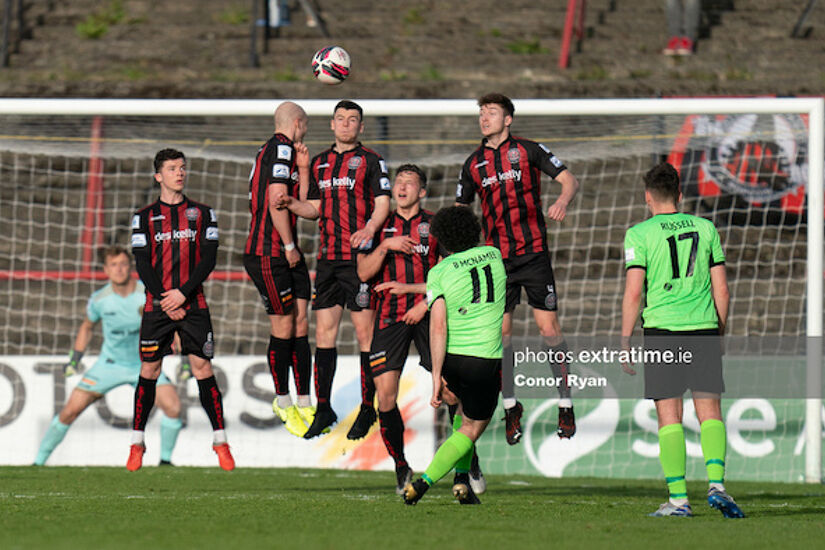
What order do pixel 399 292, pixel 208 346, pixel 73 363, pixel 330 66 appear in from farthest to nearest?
1. pixel 73 363
2. pixel 330 66
3. pixel 208 346
4. pixel 399 292

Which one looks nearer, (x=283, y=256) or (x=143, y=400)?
(x=283, y=256)

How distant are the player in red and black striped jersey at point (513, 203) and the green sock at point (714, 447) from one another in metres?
1.55

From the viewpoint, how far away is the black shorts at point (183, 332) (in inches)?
326

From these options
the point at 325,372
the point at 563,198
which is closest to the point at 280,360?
the point at 325,372

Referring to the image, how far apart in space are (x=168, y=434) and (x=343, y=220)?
4.24 m

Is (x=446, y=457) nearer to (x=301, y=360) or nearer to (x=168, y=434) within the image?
(x=301, y=360)

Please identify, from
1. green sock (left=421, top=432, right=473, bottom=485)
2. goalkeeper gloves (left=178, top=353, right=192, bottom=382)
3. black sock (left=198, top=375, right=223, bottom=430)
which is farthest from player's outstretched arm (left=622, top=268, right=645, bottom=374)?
goalkeeper gloves (left=178, top=353, right=192, bottom=382)

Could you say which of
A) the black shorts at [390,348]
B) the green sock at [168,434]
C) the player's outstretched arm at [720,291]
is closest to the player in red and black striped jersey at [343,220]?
the black shorts at [390,348]

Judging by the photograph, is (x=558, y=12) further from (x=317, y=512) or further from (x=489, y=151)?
(x=317, y=512)

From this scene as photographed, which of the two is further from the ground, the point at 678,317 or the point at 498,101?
the point at 498,101

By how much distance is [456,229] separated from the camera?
6.75 m

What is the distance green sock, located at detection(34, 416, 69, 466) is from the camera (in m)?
11.4

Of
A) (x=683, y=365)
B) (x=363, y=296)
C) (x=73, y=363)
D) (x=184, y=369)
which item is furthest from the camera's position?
(x=73, y=363)

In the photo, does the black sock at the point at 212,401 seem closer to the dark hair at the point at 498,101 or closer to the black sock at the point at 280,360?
the black sock at the point at 280,360
